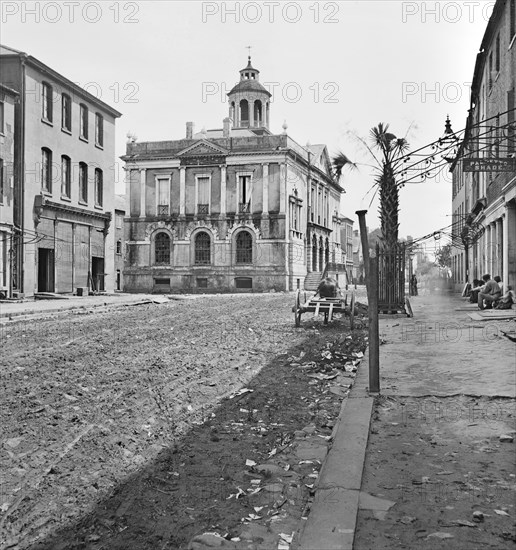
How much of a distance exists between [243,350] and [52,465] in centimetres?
655

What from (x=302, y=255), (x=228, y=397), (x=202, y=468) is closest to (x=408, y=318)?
(x=228, y=397)

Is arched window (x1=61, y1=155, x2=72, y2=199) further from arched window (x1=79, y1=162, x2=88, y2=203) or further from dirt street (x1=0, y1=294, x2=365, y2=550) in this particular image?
dirt street (x1=0, y1=294, x2=365, y2=550)

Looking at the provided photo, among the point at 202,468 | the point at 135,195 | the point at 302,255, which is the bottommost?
the point at 202,468

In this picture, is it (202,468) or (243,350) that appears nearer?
(202,468)

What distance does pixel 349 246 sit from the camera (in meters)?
90.7

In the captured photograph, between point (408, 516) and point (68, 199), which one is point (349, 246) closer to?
point (68, 199)

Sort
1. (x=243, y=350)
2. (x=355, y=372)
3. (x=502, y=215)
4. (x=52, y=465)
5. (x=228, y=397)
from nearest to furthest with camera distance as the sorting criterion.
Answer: (x=52, y=465)
(x=228, y=397)
(x=355, y=372)
(x=243, y=350)
(x=502, y=215)

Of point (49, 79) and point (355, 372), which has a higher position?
point (49, 79)

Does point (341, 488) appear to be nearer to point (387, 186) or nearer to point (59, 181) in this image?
point (387, 186)

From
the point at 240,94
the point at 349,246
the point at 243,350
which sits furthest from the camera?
the point at 349,246

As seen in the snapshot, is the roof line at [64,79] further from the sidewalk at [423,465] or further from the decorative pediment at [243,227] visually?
the sidewalk at [423,465]

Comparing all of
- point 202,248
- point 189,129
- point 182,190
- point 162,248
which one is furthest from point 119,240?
point 202,248

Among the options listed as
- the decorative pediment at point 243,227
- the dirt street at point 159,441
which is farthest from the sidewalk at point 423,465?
the decorative pediment at point 243,227

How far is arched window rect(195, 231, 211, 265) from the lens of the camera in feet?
156
